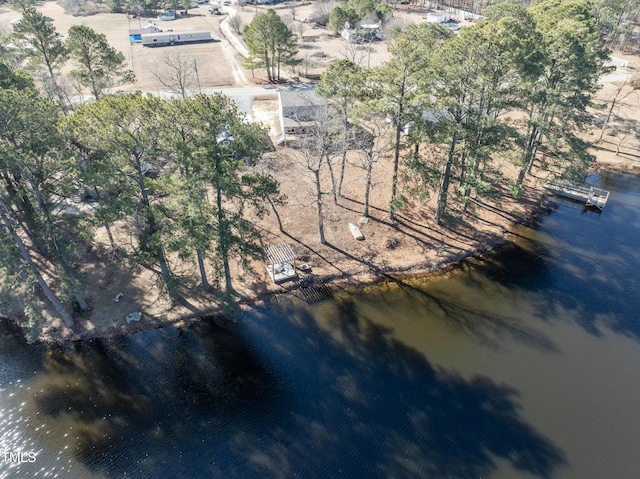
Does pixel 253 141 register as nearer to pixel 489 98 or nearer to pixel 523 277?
pixel 489 98

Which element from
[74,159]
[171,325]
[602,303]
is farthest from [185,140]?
[602,303]

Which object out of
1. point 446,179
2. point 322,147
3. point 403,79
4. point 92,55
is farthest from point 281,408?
point 92,55

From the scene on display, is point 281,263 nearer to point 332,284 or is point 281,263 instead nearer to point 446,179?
point 332,284

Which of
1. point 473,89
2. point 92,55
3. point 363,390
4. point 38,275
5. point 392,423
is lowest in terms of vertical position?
point 392,423

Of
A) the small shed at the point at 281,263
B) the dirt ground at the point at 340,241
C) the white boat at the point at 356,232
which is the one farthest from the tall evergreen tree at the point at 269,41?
the small shed at the point at 281,263

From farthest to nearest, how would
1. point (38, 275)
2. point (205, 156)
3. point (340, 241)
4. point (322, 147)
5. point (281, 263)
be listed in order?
point (340, 241)
point (281, 263)
point (322, 147)
point (38, 275)
point (205, 156)

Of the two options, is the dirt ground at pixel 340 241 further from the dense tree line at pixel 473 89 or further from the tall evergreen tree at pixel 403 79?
the tall evergreen tree at pixel 403 79
